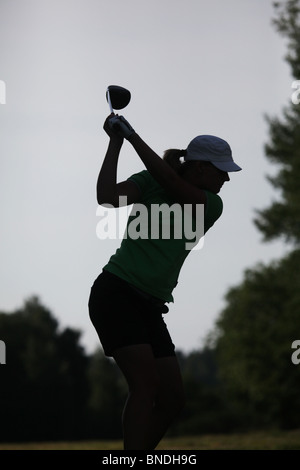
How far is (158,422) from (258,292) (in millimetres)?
33597

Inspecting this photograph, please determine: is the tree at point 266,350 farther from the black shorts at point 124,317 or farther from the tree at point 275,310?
the black shorts at point 124,317

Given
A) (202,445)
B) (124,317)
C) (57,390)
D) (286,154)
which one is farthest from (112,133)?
(57,390)

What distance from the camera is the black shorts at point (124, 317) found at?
4.84 m

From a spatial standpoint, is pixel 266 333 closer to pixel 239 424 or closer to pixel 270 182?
pixel 270 182

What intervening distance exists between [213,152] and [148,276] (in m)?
0.94

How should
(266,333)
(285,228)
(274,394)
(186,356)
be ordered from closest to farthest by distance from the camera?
(285,228), (266,333), (274,394), (186,356)

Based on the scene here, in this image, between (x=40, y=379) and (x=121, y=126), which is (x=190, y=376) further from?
(x=121, y=126)

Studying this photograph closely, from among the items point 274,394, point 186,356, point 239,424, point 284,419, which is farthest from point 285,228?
point 186,356

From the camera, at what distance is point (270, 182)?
99.8ft

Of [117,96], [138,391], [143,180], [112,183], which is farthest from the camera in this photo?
[117,96]

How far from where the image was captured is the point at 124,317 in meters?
4.87

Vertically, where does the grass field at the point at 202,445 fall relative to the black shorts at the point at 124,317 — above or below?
above

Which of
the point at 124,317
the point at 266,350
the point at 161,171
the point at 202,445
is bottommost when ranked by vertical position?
the point at 124,317

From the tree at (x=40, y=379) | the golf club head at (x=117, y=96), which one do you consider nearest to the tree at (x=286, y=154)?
the golf club head at (x=117, y=96)
